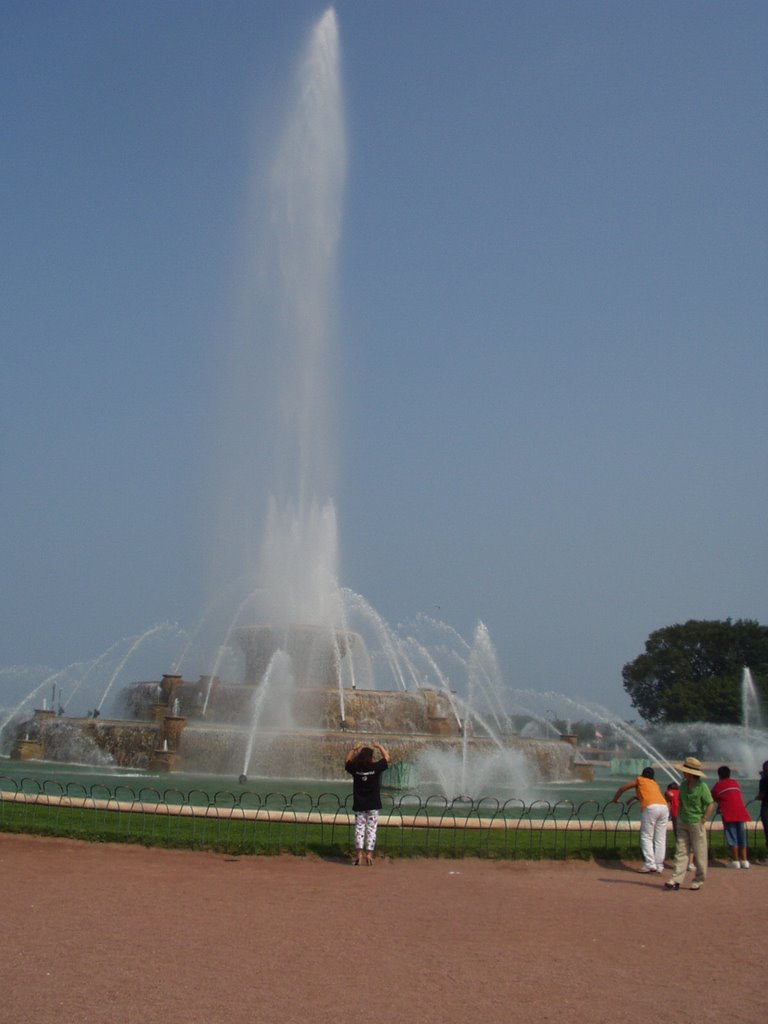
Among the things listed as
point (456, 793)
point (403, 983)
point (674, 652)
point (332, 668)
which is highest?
point (674, 652)

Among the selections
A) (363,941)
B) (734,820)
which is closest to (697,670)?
(734,820)

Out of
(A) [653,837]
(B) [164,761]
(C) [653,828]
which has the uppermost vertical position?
(B) [164,761]

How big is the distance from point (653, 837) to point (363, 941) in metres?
5.46

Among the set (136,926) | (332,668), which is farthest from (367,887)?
(332,668)

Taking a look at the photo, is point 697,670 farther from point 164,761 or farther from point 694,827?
point 694,827

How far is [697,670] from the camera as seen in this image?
275 ft

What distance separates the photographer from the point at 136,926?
10.1 metres

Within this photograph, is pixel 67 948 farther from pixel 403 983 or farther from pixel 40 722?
pixel 40 722

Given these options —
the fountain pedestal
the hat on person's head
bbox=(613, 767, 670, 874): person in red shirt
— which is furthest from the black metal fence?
the fountain pedestal

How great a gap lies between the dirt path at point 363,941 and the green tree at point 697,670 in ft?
219

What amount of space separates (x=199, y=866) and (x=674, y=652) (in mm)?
74164

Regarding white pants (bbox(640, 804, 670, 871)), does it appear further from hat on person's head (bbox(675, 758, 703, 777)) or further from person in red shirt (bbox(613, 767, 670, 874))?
hat on person's head (bbox(675, 758, 703, 777))

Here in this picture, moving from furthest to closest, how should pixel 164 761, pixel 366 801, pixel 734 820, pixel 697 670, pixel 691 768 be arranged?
1. pixel 697 670
2. pixel 164 761
3. pixel 734 820
4. pixel 366 801
5. pixel 691 768

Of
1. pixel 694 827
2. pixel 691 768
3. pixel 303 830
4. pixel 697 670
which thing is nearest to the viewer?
pixel 694 827
